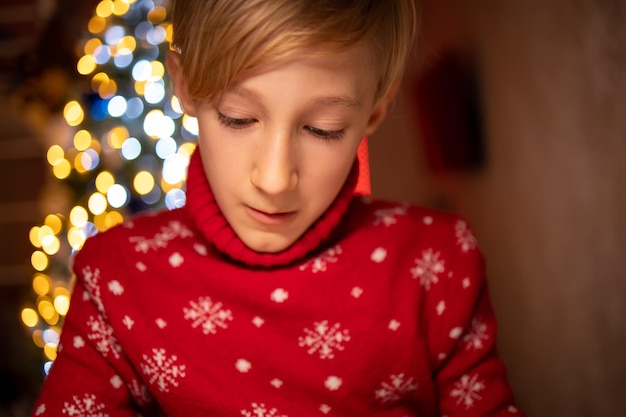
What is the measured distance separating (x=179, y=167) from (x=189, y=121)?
0.11m

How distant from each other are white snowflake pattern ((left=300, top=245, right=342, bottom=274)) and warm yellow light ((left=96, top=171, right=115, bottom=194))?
883 millimetres

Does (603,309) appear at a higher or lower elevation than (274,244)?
lower

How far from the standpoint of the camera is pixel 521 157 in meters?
1.71

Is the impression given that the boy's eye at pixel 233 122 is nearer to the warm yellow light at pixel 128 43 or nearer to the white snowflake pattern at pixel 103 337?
the white snowflake pattern at pixel 103 337

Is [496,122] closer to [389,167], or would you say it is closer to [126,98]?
[389,167]

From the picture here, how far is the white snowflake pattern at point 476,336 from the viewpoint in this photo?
0.84 meters

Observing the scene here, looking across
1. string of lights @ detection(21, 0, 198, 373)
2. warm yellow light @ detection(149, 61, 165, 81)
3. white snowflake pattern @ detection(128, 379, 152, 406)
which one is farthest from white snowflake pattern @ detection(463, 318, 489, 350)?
warm yellow light @ detection(149, 61, 165, 81)

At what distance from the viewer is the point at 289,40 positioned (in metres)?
0.64

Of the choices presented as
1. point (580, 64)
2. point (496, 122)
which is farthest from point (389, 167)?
point (580, 64)

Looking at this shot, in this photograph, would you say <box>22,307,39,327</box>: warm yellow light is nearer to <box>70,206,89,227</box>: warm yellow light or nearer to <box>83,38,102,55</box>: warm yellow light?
<box>70,206,89,227</box>: warm yellow light

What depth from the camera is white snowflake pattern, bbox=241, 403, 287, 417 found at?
2.50 ft

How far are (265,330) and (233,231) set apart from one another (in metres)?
0.13

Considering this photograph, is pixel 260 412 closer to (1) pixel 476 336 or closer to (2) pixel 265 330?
(2) pixel 265 330

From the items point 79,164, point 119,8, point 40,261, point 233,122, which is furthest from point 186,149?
point 233,122
